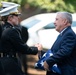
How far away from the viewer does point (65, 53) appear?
691 cm

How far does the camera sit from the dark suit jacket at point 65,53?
6.92 m

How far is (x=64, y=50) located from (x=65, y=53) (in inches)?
1.6

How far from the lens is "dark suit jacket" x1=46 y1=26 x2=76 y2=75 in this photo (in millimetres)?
6922

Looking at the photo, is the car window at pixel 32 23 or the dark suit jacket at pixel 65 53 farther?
the car window at pixel 32 23

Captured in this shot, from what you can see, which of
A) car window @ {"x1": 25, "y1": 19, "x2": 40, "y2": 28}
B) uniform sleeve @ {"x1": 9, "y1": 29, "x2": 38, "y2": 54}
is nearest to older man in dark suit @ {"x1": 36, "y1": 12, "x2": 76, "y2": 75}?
uniform sleeve @ {"x1": 9, "y1": 29, "x2": 38, "y2": 54}

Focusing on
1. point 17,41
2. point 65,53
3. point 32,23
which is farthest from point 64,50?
point 32,23

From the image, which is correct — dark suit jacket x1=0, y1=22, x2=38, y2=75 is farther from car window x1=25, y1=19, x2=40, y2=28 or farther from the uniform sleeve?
car window x1=25, y1=19, x2=40, y2=28

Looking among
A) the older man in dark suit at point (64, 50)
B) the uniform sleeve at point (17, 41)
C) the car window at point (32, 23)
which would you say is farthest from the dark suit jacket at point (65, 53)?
the car window at point (32, 23)

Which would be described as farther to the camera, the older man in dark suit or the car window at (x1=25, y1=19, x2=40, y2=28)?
the car window at (x1=25, y1=19, x2=40, y2=28)

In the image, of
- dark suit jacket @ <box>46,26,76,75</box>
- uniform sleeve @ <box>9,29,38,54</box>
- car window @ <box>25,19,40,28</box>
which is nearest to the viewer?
dark suit jacket @ <box>46,26,76,75</box>

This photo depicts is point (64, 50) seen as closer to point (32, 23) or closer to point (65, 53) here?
point (65, 53)

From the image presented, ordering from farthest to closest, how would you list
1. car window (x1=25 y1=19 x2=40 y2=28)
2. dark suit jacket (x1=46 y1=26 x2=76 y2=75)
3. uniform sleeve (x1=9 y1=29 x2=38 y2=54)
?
car window (x1=25 y1=19 x2=40 y2=28) < uniform sleeve (x1=9 y1=29 x2=38 y2=54) < dark suit jacket (x1=46 y1=26 x2=76 y2=75)

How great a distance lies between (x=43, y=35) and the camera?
44.0ft

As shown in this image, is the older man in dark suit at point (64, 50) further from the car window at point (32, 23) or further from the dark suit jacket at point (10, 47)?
the car window at point (32, 23)
